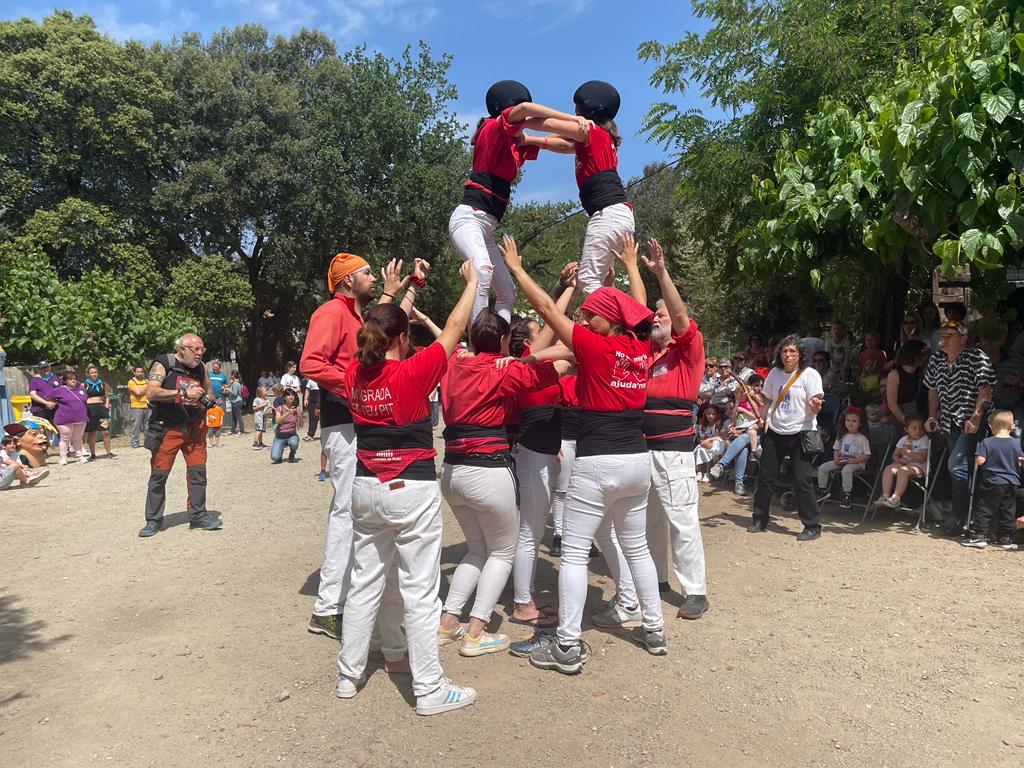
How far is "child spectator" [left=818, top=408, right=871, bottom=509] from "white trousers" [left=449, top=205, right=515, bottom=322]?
4.67m

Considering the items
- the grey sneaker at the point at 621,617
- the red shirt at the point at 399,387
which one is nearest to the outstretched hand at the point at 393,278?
the red shirt at the point at 399,387

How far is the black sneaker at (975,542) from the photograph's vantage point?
6793mm

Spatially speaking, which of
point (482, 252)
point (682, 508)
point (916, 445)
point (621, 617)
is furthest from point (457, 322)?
point (916, 445)

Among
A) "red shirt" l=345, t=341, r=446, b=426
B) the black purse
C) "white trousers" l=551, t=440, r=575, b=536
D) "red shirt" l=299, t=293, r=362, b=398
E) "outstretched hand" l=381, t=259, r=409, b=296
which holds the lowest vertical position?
"white trousers" l=551, t=440, r=575, b=536

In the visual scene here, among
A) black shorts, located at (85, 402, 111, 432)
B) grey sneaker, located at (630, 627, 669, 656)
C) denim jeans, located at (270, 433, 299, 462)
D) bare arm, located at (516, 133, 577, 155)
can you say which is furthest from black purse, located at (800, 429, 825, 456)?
black shorts, located at (85, 402, 111, 432)

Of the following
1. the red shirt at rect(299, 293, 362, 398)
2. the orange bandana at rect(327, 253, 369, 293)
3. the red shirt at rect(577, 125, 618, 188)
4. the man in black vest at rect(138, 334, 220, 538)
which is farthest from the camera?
the man in black vest at rect(138, 334, 220, 538)

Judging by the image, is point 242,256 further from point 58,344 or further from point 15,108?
point 58,344

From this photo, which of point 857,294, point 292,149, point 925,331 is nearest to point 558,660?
point 925,331

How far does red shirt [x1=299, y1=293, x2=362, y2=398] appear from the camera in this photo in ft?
15.4

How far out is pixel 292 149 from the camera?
25516mm

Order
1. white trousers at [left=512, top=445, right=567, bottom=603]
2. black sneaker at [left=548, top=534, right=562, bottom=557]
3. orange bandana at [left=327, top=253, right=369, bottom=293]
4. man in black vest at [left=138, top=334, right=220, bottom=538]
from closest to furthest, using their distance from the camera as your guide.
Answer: white trousers at [left=512, top=445, right=567, bottom=603], orange bandana at [left=327, top=253, right=369, bottom=293], black sneaker at [left=548, top=534, right=562, bottom=557], man in black vest at [left=138, top=334, right=220, bottom=538]

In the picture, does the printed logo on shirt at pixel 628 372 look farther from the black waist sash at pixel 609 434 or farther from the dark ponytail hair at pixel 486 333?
the dark ponytail hair at pixel 486 333

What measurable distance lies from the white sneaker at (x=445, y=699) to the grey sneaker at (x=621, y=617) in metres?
1.34

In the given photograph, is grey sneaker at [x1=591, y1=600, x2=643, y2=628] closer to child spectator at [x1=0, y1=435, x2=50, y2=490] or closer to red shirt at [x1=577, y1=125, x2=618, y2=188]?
red shirt at [x1=577, y1=125, x2=618, y2=188]
